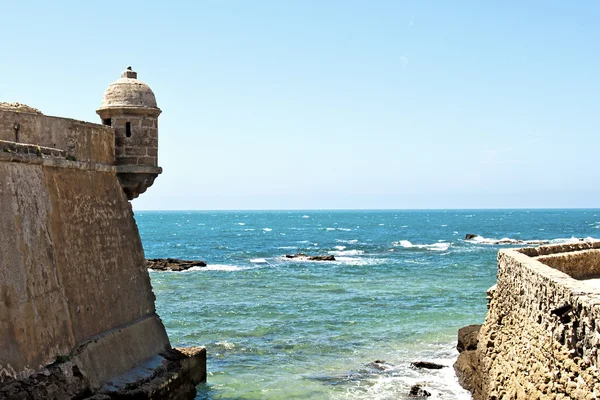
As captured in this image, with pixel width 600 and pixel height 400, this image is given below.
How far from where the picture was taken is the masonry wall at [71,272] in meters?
9.30

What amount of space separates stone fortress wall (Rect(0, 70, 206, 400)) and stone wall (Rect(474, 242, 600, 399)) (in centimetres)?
568

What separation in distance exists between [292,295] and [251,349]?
36.4 ft

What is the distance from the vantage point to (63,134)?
11484mm

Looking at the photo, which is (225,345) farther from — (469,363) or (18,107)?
(18,107)

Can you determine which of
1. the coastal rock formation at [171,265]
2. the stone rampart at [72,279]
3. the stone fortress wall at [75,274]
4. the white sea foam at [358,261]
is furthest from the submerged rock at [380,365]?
the white sea foam at [358,261]

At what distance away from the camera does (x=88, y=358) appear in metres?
10.6

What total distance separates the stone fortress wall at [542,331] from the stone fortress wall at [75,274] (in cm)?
569

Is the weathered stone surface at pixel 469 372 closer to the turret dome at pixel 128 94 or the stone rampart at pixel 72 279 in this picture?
the stone rampart at pixel 72 279

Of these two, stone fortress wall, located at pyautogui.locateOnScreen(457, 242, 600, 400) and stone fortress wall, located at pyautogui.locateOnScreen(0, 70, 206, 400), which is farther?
stone fortress wall, located at pyautogui.locateOnScreen(0, 70, 206, 400)

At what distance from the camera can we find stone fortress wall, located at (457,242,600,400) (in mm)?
7562

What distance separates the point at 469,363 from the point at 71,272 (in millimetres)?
8696

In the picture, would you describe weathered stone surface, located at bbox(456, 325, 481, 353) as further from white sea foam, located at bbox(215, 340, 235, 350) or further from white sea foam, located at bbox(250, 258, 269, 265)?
white sea foam, located at bbox(250, 258, 269, 265)

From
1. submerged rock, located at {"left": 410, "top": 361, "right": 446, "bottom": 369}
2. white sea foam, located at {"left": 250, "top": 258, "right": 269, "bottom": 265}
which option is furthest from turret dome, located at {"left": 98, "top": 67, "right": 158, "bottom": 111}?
white sea foam, located at {"left": 250, "top": 258, "right": 269, "bottom": 265}

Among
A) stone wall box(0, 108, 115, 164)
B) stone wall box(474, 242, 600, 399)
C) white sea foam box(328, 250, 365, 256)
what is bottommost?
white sea foam box(328, 250, 365, 256)
